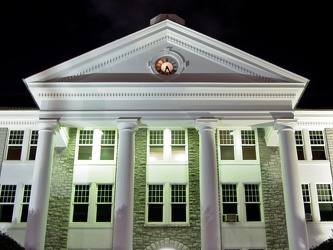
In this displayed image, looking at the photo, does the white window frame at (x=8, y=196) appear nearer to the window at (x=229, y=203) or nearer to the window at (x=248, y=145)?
the window at (x=229, y=203)

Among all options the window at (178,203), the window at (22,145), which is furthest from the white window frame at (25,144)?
the window at (178,203)

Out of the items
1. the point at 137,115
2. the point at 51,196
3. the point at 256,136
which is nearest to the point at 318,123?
the point at 256,136

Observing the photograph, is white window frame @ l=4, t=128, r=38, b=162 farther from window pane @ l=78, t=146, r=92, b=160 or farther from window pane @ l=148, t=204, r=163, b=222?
window pane @ l=148, t=204, r=163, b=222

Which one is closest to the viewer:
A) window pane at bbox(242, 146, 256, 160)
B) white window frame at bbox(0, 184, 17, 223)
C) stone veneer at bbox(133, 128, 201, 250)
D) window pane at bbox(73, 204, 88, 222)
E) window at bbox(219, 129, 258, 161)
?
stone veneer at bbox(133, 128, 201, 250)

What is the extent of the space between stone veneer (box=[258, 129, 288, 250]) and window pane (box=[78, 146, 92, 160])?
34.5ft

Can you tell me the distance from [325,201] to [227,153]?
6.45 meters

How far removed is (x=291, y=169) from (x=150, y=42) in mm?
10489

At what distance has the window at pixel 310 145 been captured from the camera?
28.8m

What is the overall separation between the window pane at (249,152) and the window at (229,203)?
2001 mm

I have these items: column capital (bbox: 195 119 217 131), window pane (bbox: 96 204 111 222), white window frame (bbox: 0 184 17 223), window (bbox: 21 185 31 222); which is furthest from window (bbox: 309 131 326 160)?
white window frame (bbox: 0 184 17 223)

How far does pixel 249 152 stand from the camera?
28.8 meters

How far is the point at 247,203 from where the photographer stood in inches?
1083

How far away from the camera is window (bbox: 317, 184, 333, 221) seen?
1085 inches

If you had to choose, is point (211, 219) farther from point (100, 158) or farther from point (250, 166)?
point (100, 158)
